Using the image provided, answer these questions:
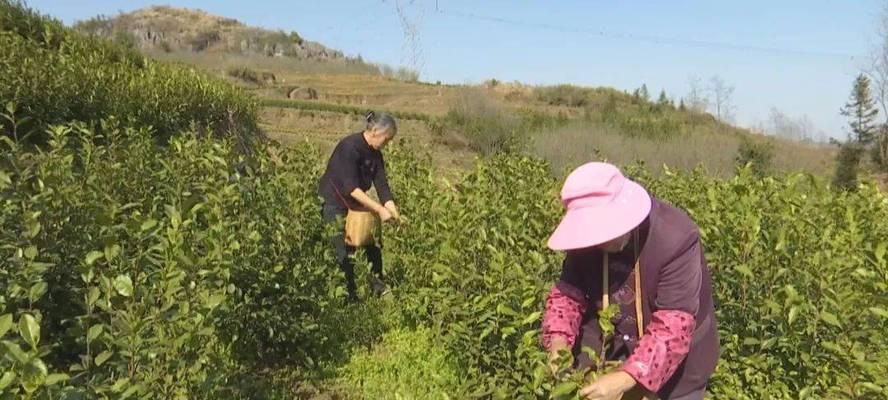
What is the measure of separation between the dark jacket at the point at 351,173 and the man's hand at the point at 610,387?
3.45 m

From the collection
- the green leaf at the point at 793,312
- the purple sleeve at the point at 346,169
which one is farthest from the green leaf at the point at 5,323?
the purple sleeve at the point at 346,169

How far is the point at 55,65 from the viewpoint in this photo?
8.24 metres

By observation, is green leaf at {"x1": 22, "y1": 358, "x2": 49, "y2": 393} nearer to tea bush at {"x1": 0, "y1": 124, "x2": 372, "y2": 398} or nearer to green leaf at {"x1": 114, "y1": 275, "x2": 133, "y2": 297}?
tea bush at {"x1": 0, "y1": 124, "x2": 372, "y2": 398}

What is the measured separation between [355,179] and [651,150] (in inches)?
636

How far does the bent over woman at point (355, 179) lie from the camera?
16.9 ft

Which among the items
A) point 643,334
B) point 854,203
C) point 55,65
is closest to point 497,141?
point 55,65

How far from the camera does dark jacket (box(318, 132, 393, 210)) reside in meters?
5.15

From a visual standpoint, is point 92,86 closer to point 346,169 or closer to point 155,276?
point 346,169

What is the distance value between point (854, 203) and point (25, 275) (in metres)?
5.11

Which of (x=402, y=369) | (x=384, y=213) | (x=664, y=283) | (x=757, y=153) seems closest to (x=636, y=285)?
(x=664, y=283)

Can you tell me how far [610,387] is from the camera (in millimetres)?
1834

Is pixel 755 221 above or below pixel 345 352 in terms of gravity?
above

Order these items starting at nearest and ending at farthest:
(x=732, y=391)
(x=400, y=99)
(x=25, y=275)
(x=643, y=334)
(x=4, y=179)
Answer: (x=643, y=334), (x=25, y=275), (x=4, y=179), (x=732, y=391), (x=400, y=99)

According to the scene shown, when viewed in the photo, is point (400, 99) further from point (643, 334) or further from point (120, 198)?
point (643, 334)
